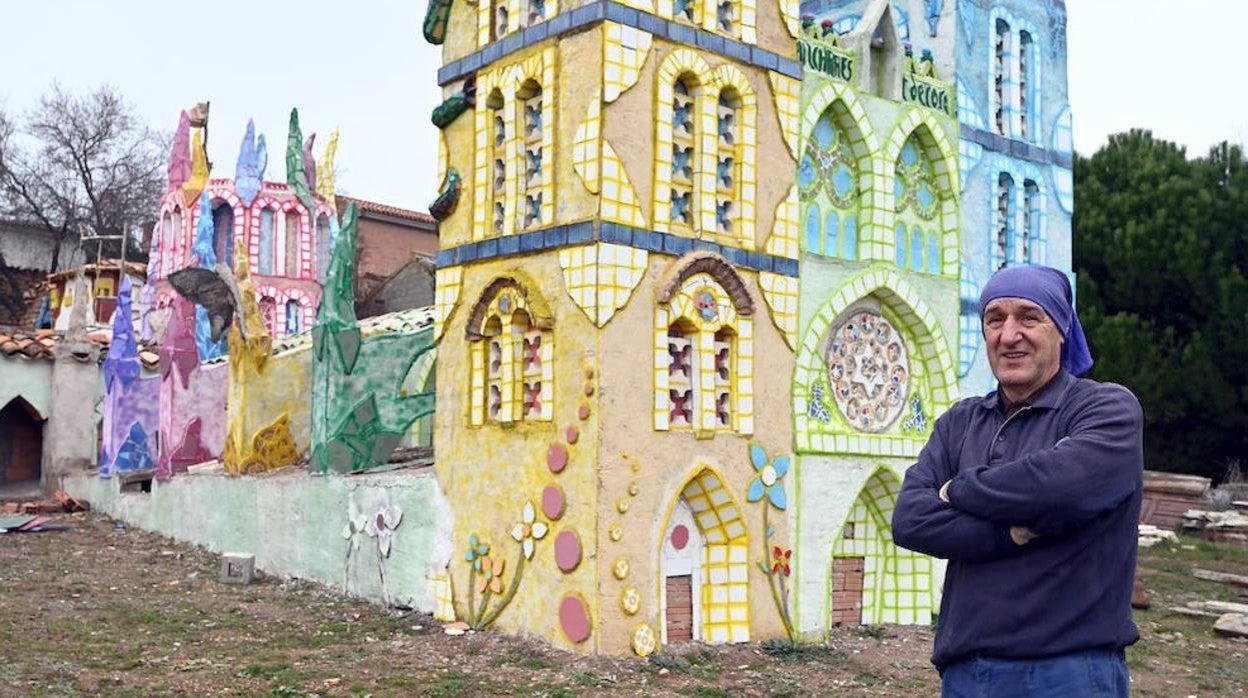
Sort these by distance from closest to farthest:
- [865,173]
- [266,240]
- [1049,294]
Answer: [1049,294]
[865,173]
[266,240]

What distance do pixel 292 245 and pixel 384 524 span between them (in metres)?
16.1

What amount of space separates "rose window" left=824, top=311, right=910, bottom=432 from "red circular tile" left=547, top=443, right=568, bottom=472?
315 cm

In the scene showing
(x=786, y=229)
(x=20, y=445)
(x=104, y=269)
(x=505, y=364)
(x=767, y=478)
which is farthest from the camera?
(x=104, y=269)

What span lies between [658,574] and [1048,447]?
785cm

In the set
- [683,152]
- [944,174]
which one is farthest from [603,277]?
[944,174]

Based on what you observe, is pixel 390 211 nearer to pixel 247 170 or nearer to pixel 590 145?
pixel 247 170

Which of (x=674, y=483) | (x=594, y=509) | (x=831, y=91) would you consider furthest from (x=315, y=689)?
(x=831, y=91)

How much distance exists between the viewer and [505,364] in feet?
39.1

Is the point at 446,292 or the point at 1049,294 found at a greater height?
the point at 446,292

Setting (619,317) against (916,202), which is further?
(916,202)

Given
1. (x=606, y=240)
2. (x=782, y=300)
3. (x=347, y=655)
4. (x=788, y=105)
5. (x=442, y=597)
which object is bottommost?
(x=347, y=655)

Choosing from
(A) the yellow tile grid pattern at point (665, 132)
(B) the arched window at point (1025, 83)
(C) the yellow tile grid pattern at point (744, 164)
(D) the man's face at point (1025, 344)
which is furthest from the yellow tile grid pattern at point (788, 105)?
(D) the man's face at point (1025, 344)

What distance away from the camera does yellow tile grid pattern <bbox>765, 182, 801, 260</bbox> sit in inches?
486

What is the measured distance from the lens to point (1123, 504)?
3.66 metres
